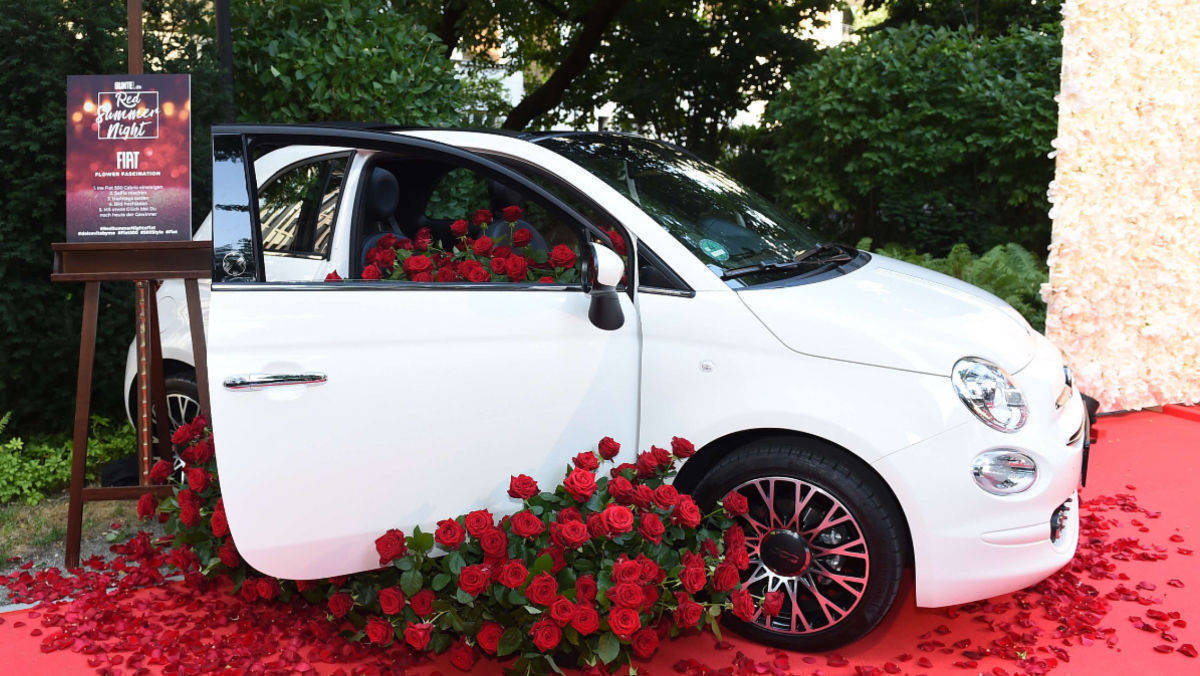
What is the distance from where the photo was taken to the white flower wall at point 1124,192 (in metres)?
5.71

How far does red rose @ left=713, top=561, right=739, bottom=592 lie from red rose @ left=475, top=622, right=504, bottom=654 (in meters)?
0.66

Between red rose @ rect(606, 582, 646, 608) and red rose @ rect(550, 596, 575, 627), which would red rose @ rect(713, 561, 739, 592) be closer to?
red rose @ rect(606, 582, 646, 608)

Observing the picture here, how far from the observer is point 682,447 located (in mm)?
3104

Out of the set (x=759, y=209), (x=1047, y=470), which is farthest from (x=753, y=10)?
(x=1047, y=470)

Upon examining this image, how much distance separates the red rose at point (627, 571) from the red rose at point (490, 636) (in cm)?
39

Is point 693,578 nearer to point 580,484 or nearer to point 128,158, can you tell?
point 580,484

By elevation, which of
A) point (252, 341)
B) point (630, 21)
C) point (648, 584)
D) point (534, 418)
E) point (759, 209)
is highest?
point (630, 21)

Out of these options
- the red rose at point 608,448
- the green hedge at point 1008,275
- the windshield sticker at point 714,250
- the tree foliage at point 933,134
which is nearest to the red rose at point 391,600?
the red rose at point 608,448

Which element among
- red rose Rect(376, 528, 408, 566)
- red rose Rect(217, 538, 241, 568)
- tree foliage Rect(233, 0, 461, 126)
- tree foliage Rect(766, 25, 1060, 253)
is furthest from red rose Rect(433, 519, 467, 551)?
tree foliage Rect(766, 25, 1060, 253)

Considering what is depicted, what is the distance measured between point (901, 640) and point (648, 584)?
1.00 meters

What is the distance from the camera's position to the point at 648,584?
9.87 ft

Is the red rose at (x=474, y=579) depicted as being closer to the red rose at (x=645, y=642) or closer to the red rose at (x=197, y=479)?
the red rose at (x=645, y=642)

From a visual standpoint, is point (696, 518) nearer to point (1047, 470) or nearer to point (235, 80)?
point (1047, 470)

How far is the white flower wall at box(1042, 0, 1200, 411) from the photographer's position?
571 centimetres
